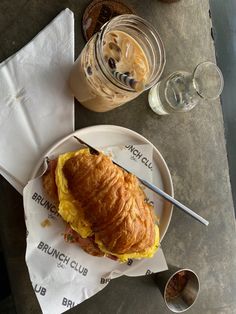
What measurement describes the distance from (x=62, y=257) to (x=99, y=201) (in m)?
0.14

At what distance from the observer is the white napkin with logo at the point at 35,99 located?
860 millimetres

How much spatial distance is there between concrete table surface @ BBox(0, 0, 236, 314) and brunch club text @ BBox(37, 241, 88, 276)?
0.05m

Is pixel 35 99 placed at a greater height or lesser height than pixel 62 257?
greater

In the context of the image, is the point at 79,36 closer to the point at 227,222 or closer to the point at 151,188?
the point at 151,188

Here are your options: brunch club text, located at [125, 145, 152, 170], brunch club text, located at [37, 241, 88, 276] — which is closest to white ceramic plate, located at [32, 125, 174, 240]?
brunch club text, located at [125, 145, 152, 170]

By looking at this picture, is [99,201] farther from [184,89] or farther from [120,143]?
[184,89]

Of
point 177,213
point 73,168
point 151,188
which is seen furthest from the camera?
point 177,213

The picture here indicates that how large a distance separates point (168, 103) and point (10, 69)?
347mm

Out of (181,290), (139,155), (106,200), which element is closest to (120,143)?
(139,155)

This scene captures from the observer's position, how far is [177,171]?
3.52 ft

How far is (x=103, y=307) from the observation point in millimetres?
970

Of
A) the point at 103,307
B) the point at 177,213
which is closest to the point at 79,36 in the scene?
the point at 177,213

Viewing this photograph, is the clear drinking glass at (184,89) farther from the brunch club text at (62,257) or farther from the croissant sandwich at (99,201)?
the brunch club text at (62,257)

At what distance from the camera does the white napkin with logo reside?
86 centimetres
